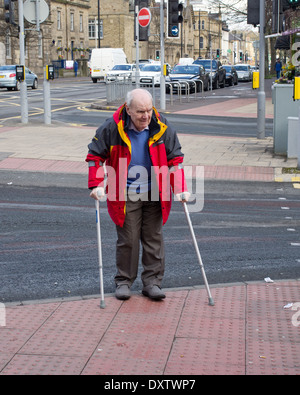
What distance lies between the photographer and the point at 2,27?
58812mm

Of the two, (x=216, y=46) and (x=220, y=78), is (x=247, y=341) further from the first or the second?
(x=216, y=46)

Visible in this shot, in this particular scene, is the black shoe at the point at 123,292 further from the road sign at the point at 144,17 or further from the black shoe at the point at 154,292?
the road sign at the point at 144,17

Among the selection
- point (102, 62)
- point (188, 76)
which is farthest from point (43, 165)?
point (102, 62)

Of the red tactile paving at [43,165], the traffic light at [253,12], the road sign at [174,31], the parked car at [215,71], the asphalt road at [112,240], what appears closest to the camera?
the asphalt road at [112,240]

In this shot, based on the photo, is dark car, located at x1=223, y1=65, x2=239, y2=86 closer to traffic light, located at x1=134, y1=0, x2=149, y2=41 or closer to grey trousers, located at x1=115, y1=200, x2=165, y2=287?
traffic light, located at x1=134, y1=0, x2=149, y2=41

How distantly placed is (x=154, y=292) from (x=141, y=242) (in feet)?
1.33

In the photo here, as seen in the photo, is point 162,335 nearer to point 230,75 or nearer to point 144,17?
point 144,17

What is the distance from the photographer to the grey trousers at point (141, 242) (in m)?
5.65

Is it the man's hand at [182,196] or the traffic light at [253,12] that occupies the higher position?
the traffic light at [253,12]

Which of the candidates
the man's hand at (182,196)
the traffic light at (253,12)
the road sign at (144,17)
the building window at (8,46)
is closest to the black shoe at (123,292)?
the man's hand at (182,196)

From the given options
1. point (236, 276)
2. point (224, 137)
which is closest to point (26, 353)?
point (236, 276)

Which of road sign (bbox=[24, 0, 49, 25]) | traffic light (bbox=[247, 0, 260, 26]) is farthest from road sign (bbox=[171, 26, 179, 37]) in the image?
traffic light (bbox=[247, 0, 260, 26])

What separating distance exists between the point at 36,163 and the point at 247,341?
342 inches

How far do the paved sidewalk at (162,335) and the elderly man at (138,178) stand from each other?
297 millimetres
